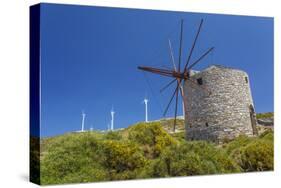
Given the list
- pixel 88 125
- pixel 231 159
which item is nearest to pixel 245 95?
pixel 231 159

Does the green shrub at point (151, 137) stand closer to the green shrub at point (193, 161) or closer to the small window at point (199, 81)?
the green shrub at point (193, 161)

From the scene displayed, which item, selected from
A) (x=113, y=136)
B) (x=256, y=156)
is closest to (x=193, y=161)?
(x=256, y=156)

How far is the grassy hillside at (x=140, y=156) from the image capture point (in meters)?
13.5

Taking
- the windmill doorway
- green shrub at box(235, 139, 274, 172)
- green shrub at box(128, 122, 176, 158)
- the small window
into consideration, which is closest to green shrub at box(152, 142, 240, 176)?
green shrub at box(128, 122, 176, 158)

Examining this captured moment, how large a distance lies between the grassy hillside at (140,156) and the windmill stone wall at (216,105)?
27 cm

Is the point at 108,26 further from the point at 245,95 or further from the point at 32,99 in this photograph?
the point at 245,95

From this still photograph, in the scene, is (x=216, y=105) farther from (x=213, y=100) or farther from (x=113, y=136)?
(x=113, y=136)

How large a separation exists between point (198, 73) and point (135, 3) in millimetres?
2269

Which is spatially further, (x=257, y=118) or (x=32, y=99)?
(x=257, y=118)

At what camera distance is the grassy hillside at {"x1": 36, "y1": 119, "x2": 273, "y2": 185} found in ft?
44.3

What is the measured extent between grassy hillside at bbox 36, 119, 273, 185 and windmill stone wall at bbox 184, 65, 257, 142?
272 millimetres

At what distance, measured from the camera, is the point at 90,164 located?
13727 mm

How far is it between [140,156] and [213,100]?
8.10 ft

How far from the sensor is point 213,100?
1549cm
